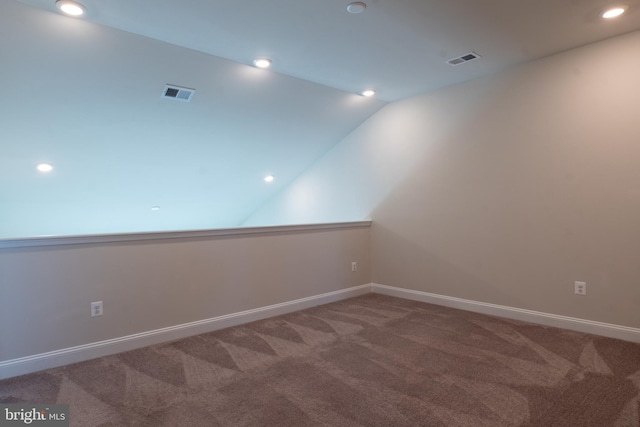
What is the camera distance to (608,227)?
3.15 m

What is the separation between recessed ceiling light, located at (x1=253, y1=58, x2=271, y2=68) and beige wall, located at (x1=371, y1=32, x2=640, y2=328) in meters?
1.89

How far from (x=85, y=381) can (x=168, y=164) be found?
2.66 meters

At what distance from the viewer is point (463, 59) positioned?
3414 millimetres

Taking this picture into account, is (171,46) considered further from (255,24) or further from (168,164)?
(168,164)

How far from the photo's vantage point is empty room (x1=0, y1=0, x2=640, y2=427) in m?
2.39

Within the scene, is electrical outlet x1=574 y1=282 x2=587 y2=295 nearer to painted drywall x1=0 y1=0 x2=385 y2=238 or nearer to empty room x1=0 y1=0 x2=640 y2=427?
empty room x1=0 y1=0 x2=640 y2=427

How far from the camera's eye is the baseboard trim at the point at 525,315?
3100mm

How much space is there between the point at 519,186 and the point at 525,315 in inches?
48.9

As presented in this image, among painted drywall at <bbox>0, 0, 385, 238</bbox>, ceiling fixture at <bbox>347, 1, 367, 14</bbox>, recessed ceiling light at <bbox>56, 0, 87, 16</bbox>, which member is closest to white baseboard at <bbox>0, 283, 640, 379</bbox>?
painted drywall at <bbox>0, 0, 385, 238</bbox>

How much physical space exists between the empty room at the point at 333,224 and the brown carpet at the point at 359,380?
0.8 inches

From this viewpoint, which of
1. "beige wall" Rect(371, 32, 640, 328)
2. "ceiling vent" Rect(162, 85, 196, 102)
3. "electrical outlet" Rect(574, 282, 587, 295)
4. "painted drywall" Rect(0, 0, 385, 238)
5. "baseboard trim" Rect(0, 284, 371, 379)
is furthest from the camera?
"ceiling vent" Rect(162, 85, 196, 102)

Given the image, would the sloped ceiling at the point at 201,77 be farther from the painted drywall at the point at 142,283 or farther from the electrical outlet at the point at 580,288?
the electrical outlet at the point at 580,288

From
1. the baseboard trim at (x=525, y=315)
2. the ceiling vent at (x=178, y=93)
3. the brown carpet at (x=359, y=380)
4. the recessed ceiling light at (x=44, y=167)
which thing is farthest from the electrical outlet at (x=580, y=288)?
the recessed ceiling light at (x=44, y=167)

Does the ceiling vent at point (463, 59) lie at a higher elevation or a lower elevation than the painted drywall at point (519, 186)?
higher
